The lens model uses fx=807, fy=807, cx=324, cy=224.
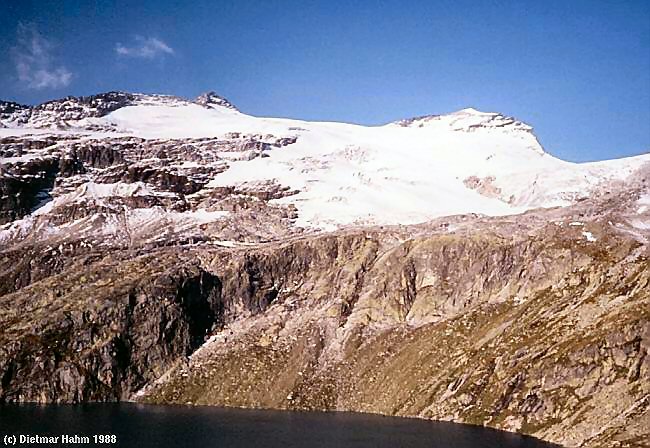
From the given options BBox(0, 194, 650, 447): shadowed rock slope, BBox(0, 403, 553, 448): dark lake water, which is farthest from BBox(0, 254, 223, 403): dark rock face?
BBox(0, 403, 553, 448): dark lake water

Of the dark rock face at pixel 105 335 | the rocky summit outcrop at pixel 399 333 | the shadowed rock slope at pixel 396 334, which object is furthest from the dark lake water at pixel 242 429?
the dark rock face at pixel 105 335

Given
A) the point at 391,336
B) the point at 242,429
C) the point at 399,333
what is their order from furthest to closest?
the point at 399,333
the point at 391,336
the point at 242,429

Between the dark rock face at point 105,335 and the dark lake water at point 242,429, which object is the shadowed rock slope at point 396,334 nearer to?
Result: the dark rock face at point 105,335

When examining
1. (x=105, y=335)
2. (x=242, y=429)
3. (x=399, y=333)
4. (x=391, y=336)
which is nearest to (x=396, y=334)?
(x=399, y=333)

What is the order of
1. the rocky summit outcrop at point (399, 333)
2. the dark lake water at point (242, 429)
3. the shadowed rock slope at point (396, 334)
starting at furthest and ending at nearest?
the rocky summit outcrop at point (399, 333) < the shadowed rock slope at point (396, 334) < the dark lake water at point (242, 429)

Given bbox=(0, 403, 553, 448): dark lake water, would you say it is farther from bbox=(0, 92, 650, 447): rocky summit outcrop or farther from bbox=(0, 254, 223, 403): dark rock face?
bbox=(0, 254, 223, 403): dark rock face

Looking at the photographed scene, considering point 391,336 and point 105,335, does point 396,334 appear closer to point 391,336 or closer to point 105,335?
point 391,336
